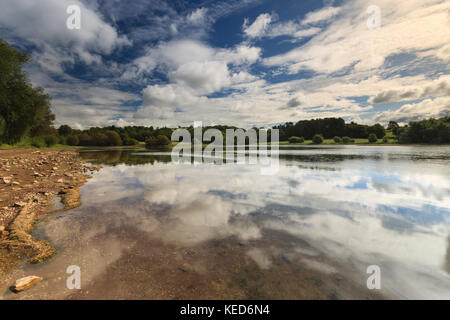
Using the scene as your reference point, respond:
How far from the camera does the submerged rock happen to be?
2.66 metres

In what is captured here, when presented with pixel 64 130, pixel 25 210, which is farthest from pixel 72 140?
pixel 25 210

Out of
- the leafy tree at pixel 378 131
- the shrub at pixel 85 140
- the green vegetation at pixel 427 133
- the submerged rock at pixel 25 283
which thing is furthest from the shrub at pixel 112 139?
the leafy tree at pixel 378 131

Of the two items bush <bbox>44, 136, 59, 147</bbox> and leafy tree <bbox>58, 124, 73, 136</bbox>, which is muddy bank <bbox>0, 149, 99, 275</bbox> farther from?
leafy tree <bbox>58, 124, 73, 136</bbox>

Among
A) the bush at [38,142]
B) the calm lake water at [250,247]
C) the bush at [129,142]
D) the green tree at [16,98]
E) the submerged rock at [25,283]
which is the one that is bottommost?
the calm lake water at [250,247]

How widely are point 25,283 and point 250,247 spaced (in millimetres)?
3582

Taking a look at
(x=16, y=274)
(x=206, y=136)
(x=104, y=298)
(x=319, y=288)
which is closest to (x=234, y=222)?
(x=319, y=288)

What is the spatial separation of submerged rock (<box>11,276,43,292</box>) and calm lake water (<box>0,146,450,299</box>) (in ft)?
0.29

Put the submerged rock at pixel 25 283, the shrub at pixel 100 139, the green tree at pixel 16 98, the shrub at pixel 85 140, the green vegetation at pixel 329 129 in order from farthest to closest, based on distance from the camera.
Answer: the green vegetation at pixel 329 129 → the shrub at pixel 85 140 → the shrub at pixel 100 139 → the green tree at pixel 16 98 → the submerged rock at pixel 25 283

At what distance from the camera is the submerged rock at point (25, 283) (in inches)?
105

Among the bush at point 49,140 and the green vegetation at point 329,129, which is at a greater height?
the green vegetation at point 329,129

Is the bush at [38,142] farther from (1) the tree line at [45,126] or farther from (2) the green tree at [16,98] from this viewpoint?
(2) the green tree at [16,98]

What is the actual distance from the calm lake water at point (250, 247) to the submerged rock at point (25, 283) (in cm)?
9

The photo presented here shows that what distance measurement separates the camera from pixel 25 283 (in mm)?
2750
